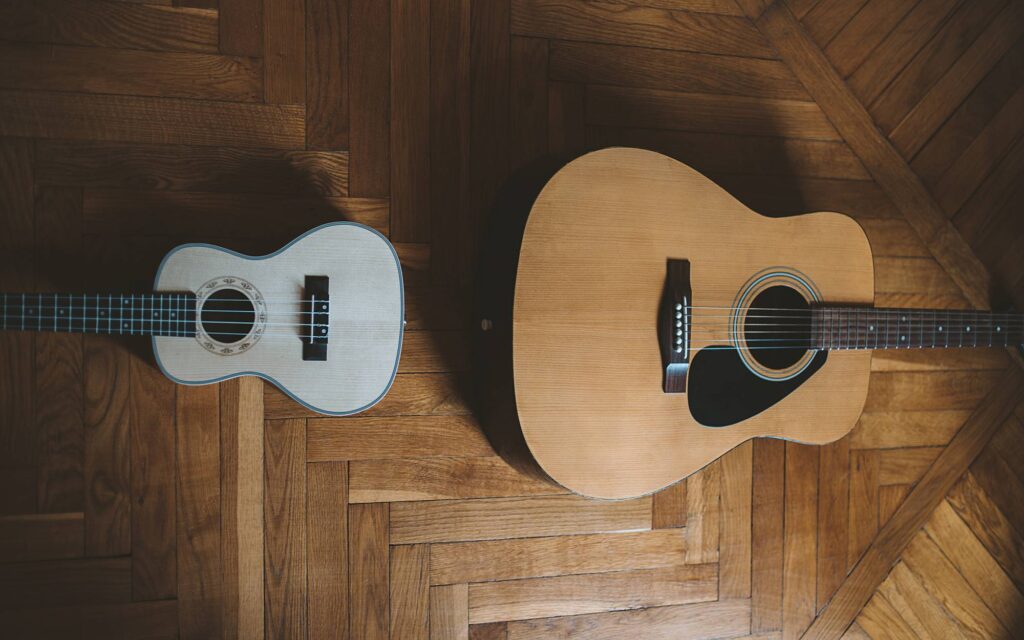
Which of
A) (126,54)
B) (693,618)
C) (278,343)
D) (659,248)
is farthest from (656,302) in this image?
(126,54)

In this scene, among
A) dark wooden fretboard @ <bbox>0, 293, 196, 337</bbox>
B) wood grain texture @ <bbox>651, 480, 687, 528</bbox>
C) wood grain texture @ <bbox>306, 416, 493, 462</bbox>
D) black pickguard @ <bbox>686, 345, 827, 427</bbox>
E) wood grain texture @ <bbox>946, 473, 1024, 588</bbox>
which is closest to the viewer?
dark wooden fretboard @ <bbox>0, 293, 196, 337</bbox>

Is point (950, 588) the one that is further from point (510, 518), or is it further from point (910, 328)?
point (510, 518)

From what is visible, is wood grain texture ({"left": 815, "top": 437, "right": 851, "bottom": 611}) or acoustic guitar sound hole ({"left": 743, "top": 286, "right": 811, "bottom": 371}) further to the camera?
wood grain texture ({"left": 815, "top": 437, "right": 851, "bottom": 611})

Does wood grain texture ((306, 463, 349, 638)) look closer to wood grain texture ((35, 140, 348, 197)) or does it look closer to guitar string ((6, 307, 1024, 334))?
guitar string ((6, 307, 1024, 334))

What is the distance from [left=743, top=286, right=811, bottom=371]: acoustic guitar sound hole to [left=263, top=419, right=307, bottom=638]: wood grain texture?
0.88 m

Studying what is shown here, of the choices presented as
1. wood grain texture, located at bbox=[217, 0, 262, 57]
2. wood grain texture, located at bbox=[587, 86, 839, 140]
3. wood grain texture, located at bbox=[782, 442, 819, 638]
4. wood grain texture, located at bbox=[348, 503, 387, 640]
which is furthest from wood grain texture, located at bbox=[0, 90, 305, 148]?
wood grain texture, located at bbox=[782, 442, 819, 638]

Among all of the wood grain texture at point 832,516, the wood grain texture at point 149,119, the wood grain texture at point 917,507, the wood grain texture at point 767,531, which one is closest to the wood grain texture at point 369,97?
the wood grain texture at point 149,119

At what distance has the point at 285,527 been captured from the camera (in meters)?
1.17

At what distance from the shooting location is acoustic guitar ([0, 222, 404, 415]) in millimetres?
954

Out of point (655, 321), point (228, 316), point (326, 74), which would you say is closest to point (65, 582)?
point (228, 316)

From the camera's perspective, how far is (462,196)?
120 centimetres

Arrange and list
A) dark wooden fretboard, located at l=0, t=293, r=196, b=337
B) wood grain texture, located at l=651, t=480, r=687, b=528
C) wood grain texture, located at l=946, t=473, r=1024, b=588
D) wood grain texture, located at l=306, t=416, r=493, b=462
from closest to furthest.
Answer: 1. dark wooden fretboard, located at l=0, t=293, r=196, b=337
2. wood grain texture, located at l=306, t=416, r=493, b=462
3. wood grain texture, located at l=651, t=480, r=687, b=528
4. wood grain texture, located at l=946, t=473, r=1024, b=588

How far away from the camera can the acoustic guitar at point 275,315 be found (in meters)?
0.95

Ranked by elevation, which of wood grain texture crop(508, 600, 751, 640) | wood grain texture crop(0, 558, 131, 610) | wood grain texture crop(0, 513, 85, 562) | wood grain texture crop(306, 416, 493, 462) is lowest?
wood grain texture crop(508, 600, 751, 640)
